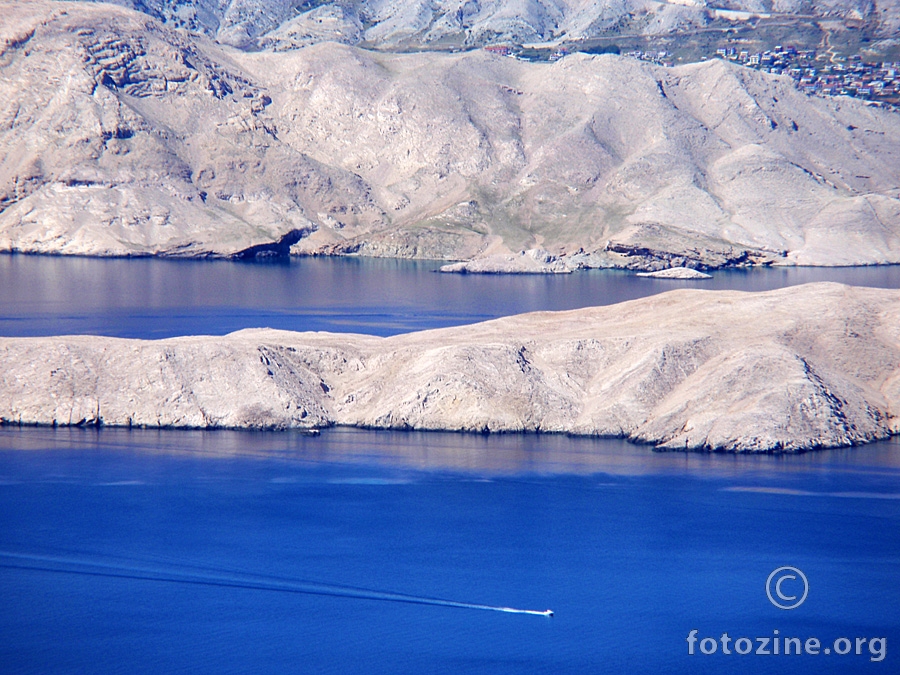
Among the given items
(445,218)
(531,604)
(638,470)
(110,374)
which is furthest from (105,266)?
(531,604)

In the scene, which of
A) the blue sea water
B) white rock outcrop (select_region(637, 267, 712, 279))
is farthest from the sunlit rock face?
the blue sea water

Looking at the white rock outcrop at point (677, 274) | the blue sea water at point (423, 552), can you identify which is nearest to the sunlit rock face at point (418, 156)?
the white rock outcrop at point (677, 274)

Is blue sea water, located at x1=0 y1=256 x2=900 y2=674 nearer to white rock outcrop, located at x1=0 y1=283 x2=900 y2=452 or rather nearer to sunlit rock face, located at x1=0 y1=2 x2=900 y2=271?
white rock outcrop, located at x1=0 y1=283 x2=900 y2=452

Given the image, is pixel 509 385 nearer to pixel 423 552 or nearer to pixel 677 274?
pixel 423 552

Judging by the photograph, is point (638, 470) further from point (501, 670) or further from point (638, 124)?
point (638, 124)

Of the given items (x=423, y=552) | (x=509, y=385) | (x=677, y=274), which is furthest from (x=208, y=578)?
(x=677, y=274)

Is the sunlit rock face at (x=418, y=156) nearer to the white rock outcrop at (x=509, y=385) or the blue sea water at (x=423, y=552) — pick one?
the white rock outcrop at (x=509, y=385)
